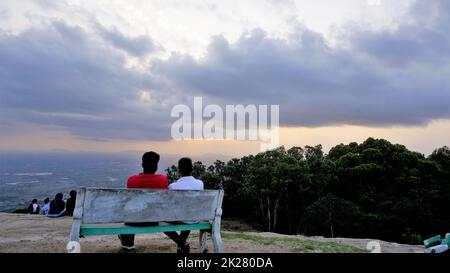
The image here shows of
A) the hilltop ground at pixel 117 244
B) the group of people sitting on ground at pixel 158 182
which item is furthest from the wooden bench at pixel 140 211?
the hilltop ground at pixel 117 244

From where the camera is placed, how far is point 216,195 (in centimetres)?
525

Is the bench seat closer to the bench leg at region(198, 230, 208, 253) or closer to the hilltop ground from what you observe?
the bench leg at region(198, 230, 208, 253)

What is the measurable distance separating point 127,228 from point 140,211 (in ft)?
0.84

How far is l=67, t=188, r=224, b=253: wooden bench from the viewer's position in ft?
14.3

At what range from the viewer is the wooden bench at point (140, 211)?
4359 millimetres

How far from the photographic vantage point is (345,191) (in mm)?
43625

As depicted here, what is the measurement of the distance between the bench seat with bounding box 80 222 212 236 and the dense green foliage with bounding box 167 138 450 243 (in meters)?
28.6

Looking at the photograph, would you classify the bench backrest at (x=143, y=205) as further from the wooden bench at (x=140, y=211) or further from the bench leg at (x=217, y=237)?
the bench leg at (x=217, y=237)
